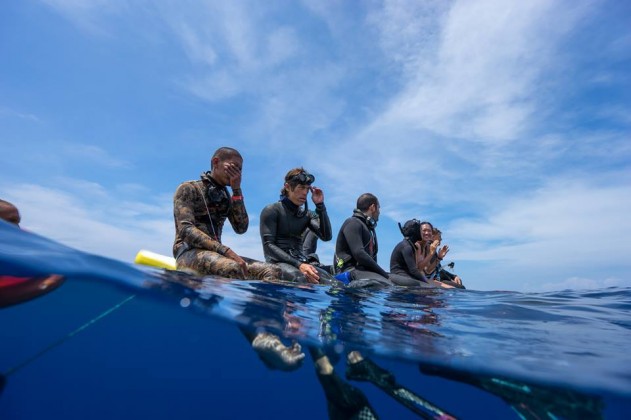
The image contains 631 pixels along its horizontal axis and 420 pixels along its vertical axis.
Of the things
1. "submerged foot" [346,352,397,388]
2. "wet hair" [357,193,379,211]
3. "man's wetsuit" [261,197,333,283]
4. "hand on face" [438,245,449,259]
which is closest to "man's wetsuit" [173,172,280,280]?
"man's wetsuit" [261,197,333,283]

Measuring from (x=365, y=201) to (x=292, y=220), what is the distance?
2.09 meters

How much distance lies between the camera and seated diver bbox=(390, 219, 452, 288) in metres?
8.65

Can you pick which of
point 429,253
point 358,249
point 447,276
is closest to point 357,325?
point 358,249

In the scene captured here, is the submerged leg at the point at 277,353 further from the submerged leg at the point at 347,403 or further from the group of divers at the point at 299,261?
the submerged leg at the point at 347,403

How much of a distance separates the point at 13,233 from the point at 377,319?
459 centimetres

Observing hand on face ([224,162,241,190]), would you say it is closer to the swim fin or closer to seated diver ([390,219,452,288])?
the swim fin

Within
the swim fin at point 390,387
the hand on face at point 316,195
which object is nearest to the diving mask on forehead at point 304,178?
the hand on face at point 316,195

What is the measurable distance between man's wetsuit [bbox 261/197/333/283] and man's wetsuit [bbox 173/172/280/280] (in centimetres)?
107

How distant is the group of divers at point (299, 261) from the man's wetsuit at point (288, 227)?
0.8 inches

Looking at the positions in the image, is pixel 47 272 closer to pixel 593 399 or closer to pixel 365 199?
pixel 365 199

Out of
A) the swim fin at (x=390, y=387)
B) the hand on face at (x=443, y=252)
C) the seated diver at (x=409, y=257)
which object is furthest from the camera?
the hand on face at (x=443, y=252)

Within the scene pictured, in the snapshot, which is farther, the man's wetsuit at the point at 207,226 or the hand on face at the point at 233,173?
the hand on face at the point at 233,173

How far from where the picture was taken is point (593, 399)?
552cm

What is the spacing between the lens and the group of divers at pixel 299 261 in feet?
13.8
